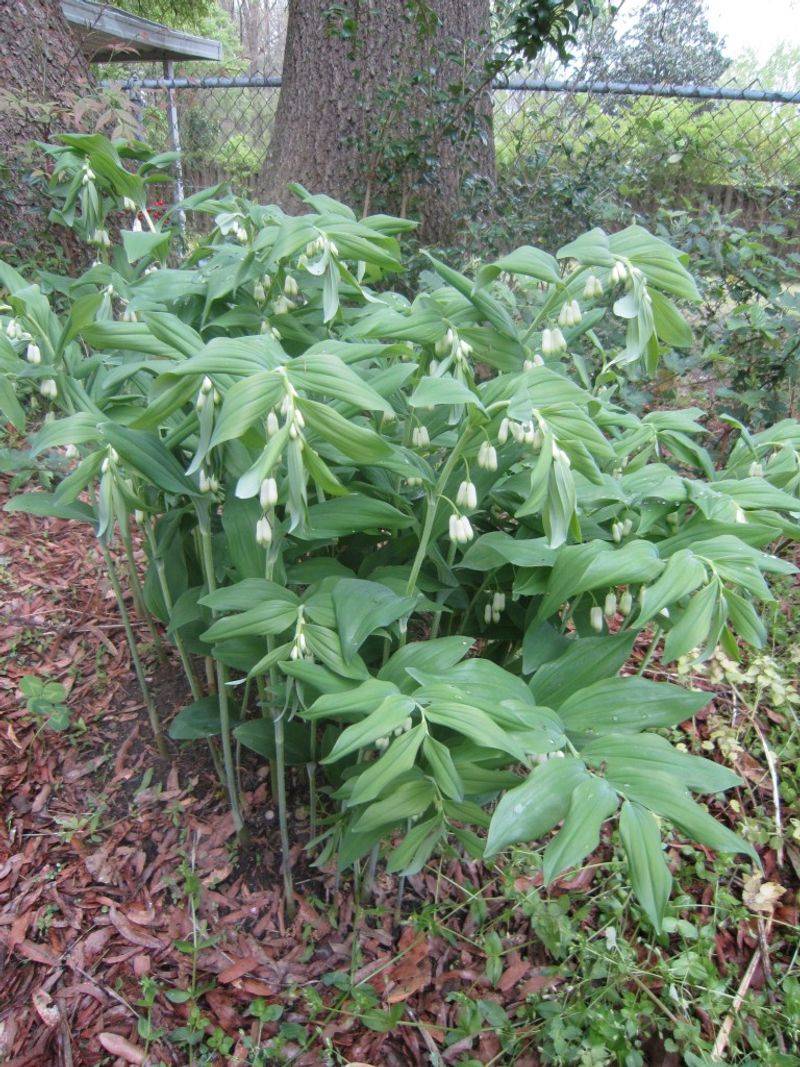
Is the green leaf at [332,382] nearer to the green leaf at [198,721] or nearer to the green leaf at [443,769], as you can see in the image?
the green leaf at [443,769]

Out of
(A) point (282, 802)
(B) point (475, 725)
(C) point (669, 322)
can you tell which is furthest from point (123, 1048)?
(C) point (669, 322)

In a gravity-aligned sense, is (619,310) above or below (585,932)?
above

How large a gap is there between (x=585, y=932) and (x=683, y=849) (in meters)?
0.43

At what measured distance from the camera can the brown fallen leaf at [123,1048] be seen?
1.48 metres

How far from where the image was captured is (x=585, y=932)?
5.83 feet

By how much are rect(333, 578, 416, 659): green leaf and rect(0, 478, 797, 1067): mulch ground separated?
2.46 ft

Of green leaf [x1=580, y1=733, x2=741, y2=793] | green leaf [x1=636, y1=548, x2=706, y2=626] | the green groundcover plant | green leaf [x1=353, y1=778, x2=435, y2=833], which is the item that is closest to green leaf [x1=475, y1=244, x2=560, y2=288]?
the green groundcover plant

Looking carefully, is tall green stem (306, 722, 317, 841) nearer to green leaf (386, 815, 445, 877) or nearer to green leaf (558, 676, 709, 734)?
green leaf (386, 815, 445, 877)

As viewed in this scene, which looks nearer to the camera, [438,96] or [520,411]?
[520,411]

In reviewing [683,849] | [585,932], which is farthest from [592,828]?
[683,849]

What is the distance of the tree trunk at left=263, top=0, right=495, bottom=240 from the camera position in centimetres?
393

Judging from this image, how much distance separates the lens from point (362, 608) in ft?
4.18

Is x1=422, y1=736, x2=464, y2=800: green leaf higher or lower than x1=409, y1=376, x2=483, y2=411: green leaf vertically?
lower

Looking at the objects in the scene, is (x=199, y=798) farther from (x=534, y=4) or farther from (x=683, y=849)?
(x=534, y=4)
